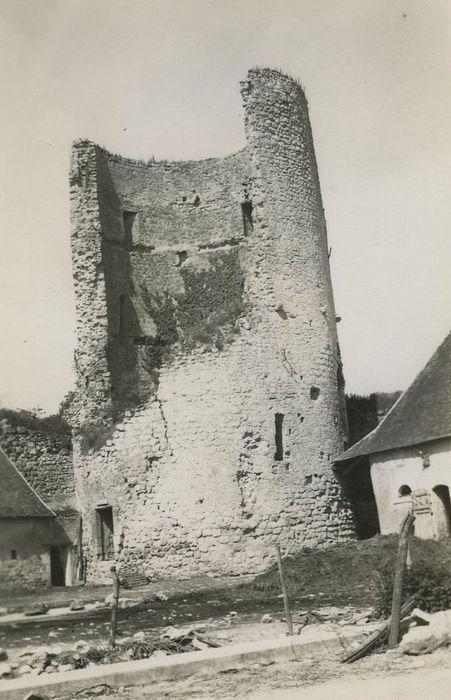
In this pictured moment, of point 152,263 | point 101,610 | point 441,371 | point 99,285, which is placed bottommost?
point 101,610

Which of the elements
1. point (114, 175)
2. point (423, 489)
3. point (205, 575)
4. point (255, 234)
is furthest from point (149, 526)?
point (114, 175)

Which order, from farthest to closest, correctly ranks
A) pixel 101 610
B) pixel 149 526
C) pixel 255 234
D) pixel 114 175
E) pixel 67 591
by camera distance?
pixel 114 175 < pixel 255 234 < pixel 149 526 < pixel 67 591 < pixel 101 610

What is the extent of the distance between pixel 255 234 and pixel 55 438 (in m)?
7.55

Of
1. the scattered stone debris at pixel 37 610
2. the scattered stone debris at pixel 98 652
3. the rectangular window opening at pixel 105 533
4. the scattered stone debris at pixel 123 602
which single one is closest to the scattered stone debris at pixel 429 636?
the scattered stone debris at pixel 98 652

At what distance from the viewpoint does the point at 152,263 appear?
67.5ft

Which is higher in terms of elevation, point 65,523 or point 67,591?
point 65,523

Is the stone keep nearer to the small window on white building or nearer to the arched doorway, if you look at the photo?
the small window on white building

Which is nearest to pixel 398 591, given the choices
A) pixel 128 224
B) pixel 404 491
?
pixel 404 491

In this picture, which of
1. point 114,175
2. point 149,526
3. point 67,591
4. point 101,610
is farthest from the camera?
point 114,175

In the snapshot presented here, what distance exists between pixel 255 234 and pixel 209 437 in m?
5.25

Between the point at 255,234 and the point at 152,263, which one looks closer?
the point at 255,234

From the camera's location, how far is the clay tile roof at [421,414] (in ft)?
50.2

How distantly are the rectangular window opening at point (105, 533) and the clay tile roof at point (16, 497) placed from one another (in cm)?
114

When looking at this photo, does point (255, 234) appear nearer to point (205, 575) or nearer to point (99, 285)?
point (99, 285)
